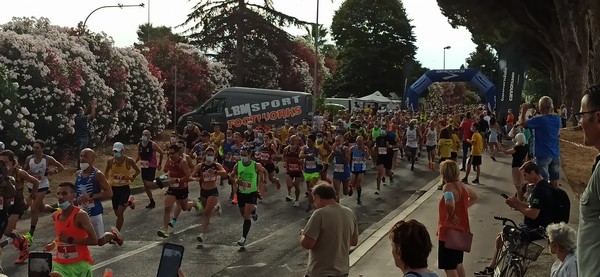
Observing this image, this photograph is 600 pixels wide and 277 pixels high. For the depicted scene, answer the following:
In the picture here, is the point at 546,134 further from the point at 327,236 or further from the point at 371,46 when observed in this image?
the point at 371,46

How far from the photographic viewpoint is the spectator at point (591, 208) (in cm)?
325

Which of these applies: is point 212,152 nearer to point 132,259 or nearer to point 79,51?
point 132,259

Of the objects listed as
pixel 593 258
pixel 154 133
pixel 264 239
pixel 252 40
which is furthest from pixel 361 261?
pixel 252 40

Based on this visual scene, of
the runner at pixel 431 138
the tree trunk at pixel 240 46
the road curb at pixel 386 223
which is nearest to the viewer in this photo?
the road curb at pixel 386 223

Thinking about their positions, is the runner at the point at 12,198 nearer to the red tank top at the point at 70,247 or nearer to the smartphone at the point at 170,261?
the red tank top at the point at 70,247

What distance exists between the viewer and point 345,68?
262ft

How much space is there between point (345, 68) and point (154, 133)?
47.4m

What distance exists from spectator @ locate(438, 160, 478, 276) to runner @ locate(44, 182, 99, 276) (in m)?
3.70

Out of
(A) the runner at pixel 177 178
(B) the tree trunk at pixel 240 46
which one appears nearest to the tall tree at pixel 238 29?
(B) the tree trunk at pixel 240 46

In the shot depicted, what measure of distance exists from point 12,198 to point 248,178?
4.21m

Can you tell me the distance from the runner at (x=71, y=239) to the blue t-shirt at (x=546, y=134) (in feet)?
22.3

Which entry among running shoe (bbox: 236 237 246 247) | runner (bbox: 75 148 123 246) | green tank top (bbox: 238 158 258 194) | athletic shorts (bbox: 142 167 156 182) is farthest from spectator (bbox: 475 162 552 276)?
athletic shorts (bbox: 142 167 156 182)

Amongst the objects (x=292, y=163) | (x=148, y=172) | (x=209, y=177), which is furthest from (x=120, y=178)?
(x=292, y=163)

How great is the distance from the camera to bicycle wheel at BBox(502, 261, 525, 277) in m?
8.07
